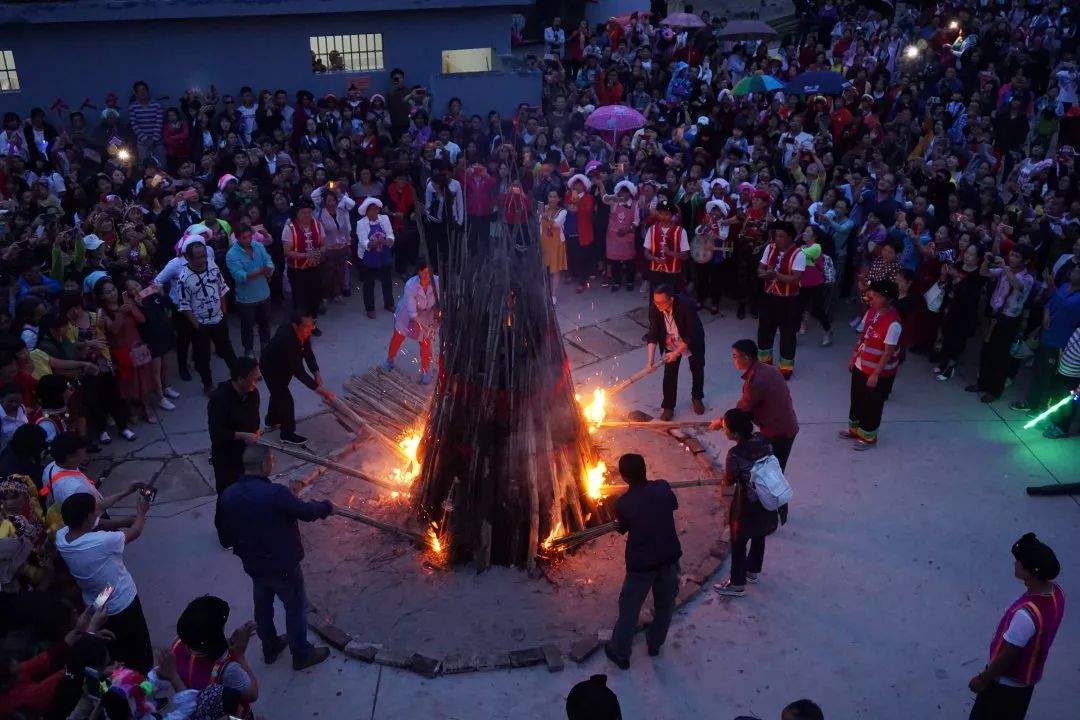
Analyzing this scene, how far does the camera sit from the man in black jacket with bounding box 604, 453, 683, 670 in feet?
18.2

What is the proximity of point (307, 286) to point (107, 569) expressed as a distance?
6.04m

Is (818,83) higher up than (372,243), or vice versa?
(818,83)

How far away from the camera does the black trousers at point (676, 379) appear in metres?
9.01

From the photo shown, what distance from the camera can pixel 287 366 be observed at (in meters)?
8.15

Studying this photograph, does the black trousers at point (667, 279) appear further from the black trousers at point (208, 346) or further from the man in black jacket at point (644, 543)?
the man in black jacket at point (644, 543)

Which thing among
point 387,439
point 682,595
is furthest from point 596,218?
point 682,595

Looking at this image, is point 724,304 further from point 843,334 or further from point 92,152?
point 92,152

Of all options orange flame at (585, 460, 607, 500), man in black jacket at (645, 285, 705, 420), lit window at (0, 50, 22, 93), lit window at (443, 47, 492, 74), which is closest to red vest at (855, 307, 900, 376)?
man in black jacket at (645, 285, 705, 420)

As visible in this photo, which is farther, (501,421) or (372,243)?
(372,243)

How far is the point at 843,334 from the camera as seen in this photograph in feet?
36.6

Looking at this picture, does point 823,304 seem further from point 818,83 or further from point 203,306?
point 203,306

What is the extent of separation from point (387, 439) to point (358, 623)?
1888mm

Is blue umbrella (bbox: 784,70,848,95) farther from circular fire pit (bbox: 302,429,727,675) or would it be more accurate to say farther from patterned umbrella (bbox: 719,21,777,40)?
circular fire pit (bbox: 302,429,727,675)

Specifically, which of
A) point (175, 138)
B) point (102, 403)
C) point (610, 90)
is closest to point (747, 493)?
point (102, 403)
